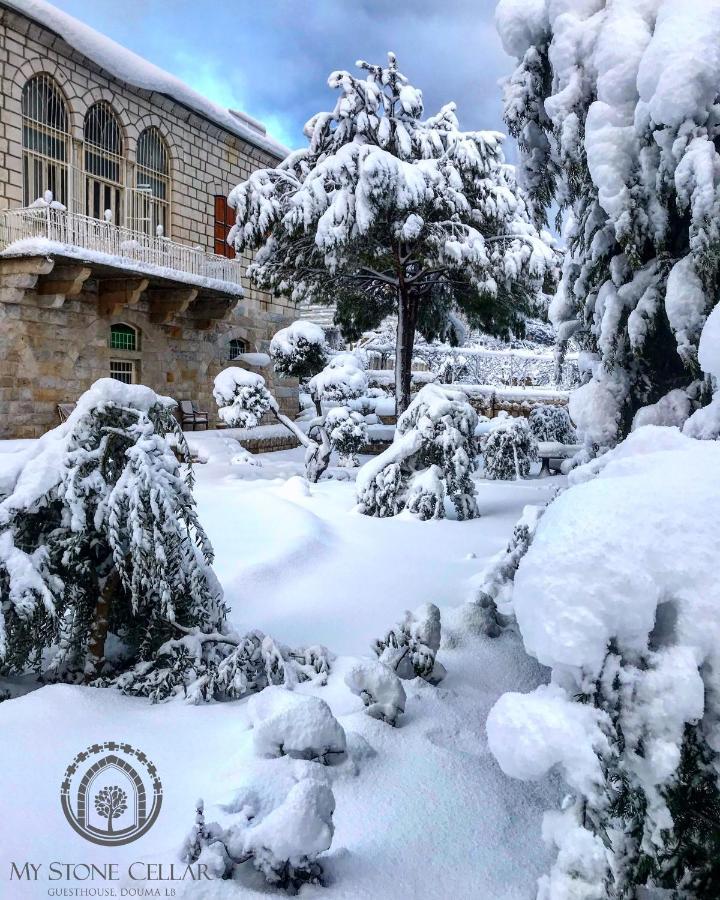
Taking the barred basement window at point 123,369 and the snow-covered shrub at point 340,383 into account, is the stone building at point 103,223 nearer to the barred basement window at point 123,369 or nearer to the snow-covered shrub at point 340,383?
the barred basement window at point 123,369

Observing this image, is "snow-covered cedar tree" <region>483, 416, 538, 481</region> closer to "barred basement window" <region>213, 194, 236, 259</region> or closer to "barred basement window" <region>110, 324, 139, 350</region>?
"barred basement window" <region>110, 324, 139, 350</region>

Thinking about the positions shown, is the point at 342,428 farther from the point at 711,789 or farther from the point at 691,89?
the point at 711,789

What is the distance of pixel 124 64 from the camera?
12.9 m

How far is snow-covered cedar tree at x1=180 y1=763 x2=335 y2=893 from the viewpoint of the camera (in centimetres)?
203

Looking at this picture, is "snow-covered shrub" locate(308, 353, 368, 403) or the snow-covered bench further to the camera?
the snow-covered bench

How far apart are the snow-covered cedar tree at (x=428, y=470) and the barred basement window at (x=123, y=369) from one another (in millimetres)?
7134

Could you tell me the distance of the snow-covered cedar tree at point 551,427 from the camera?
13.7 m

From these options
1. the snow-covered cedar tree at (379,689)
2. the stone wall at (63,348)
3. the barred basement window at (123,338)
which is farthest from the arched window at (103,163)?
the snow-covered cedar tree at (379,689)

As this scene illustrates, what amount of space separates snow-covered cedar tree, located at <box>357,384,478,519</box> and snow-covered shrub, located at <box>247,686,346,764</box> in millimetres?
5282

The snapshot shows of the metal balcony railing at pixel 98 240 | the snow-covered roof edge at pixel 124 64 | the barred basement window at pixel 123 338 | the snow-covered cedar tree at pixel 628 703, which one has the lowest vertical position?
the snow-covered cedar tree at pixel 628 703

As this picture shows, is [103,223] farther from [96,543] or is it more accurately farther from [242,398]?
[96,543]

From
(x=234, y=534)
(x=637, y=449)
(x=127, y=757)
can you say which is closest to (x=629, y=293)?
(x=637, y=449)

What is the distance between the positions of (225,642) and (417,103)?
10.6 metres

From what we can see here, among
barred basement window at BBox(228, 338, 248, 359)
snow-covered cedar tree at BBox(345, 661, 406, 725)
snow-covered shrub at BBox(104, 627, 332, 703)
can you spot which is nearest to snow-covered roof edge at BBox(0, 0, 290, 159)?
barred basement window at BBox(228, 338, 248, 359)
